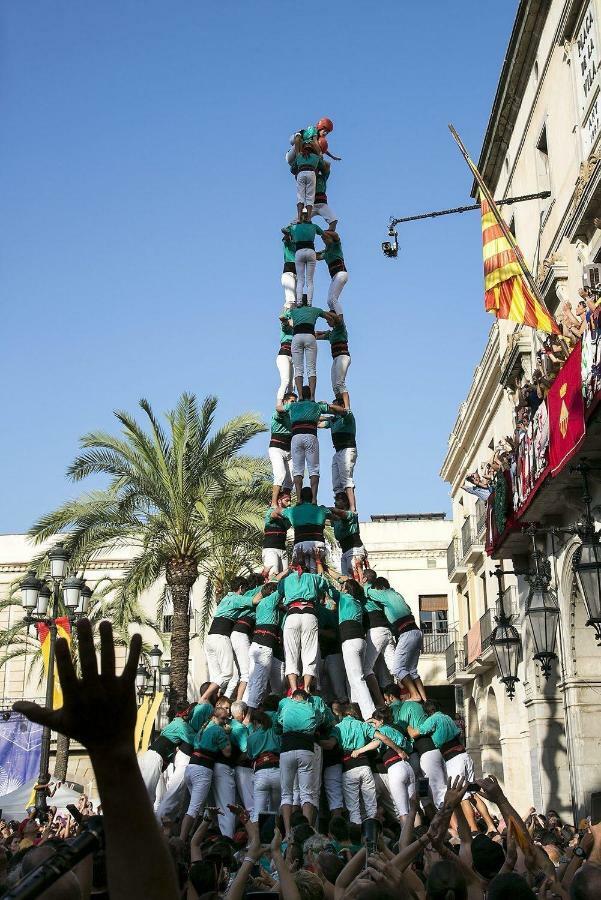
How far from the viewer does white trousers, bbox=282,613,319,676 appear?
13625 millimetres

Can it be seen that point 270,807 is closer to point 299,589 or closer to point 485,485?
point 299,589

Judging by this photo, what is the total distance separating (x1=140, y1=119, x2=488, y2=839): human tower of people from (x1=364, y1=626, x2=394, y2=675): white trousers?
2 centimetres

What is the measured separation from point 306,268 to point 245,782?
9062 millimetres

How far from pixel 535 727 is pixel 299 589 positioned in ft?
27.9

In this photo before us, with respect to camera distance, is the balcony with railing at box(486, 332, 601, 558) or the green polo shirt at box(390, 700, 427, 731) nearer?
the balcony with railing at box(486, 332, 601, 558)

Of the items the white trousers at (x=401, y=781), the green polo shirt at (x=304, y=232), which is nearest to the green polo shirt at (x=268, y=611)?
the white trousers at (x=401, y=781)

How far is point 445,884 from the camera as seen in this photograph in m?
3.32

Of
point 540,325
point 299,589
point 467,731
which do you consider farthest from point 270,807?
point 467,731

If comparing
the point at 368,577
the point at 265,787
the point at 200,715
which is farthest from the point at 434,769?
the point at 200,715

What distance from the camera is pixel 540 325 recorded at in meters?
15.7

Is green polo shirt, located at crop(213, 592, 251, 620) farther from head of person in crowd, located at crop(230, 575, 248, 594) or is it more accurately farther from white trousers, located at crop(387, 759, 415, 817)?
white trousers, located at crop(387, 759, 415, 817)

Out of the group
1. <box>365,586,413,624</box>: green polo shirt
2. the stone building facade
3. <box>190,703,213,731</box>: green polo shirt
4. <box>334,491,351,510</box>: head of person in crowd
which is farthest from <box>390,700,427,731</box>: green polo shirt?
the stone building facade

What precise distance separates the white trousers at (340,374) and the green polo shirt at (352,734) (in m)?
6.44

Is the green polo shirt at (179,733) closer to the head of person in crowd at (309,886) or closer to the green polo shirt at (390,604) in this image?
the green polo shirt at (390,604)
